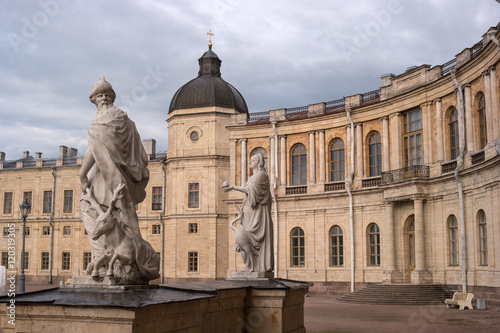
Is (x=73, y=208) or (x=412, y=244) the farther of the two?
(x=73, y=208)

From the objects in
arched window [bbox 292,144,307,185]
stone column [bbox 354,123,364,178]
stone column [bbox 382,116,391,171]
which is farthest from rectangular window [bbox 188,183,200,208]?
stone column [bbox 382,116,391,171]

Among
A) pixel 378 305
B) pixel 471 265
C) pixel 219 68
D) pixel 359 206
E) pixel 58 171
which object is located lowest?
pixel 378 305

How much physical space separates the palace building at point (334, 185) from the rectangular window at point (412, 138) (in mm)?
74

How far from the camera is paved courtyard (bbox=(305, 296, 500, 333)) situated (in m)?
16.9

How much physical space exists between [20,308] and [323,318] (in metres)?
15.3

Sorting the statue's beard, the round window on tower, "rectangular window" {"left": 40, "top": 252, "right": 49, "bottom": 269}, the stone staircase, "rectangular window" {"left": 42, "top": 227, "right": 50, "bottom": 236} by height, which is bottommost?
the stone staircase

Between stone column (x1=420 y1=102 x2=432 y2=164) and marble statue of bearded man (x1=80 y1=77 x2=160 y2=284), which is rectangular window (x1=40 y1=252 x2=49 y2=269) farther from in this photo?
marble statue of bearded man (x1=80 y1=77 x2=160 y2=284)

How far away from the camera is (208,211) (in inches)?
Result: 1697

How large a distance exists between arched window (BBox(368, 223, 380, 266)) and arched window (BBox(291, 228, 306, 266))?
451cm

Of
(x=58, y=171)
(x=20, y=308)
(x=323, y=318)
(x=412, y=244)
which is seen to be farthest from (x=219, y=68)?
(x=20, y=308)

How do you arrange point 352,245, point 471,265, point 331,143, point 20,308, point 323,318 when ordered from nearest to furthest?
1. point 20,308
2. point 323,318
3. point 471,265
4. point 352,245
5. point 331,143

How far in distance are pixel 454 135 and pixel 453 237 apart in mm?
5154

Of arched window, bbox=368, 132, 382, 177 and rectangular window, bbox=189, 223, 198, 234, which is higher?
arched window, bbox=368, 132, 382, 177

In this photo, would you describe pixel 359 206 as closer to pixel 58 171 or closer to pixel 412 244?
pixel 412 244
